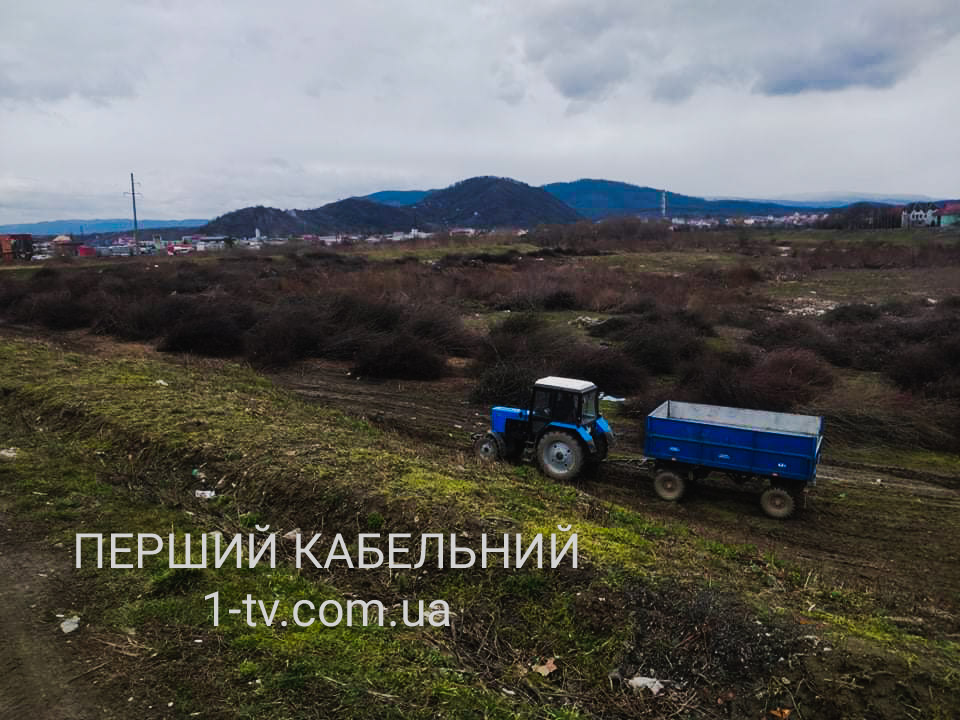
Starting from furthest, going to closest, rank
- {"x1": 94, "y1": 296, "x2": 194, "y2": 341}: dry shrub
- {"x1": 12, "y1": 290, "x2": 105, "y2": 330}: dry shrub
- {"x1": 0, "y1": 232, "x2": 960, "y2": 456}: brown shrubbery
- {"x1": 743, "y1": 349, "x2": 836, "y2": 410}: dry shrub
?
{"x1": 12, "y1": 290, "x2": 105, "y2": 330}: dry shrub, {"x1": 94, "y1": 296, "x2": 194, "y2": 341}: dry shrub, {"x1": 0, "y1": 232, "x2": 960, "y2": 456}: brown shrubbery, {"x1": 743, "y1": 349, "x2": 836, "y2": 410}: dry shrub

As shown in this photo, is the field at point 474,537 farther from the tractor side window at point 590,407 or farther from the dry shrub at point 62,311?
the dry shrub at point 62,311

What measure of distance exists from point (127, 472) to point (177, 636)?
13.3 ft

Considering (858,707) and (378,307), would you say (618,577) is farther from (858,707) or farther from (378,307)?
(378,307)

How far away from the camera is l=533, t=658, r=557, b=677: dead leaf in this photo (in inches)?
201

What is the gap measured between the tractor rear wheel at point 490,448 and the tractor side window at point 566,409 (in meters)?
1.17

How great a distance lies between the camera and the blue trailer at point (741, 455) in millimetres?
9352

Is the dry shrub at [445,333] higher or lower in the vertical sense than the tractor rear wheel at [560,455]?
higher

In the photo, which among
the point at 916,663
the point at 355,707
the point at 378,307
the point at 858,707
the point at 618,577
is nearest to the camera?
the point at 355,707

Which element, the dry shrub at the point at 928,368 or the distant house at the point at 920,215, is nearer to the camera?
the dry shrub at the point at 928,368

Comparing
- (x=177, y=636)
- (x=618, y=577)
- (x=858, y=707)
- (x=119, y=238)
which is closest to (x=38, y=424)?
(x=177, y=636)

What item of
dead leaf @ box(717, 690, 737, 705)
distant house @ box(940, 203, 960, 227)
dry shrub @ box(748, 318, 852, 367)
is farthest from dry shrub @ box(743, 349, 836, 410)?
distant house @ box(940, 203, 960, 227)

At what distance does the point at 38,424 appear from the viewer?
33.2 ft

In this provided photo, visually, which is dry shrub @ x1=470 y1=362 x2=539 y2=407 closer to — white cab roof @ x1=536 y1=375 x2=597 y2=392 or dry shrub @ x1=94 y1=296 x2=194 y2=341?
white cab roof @ x1=536 y1=375 x2=597 y2=392

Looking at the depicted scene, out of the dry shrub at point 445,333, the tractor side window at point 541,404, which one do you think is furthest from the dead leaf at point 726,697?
the dry shrub at point 445,333
